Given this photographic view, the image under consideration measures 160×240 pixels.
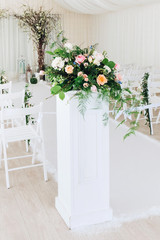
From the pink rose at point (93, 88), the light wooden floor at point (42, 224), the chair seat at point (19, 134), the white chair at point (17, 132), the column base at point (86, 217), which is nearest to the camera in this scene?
the pink rose at point (93, 88)

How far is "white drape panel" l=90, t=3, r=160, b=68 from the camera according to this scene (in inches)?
412

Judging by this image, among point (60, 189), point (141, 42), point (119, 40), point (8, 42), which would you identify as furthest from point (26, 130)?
point (8, 42)

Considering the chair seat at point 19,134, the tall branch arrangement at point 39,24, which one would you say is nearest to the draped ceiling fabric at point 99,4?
the tall branch arrangement at point 39,24

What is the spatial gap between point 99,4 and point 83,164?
8.09 m

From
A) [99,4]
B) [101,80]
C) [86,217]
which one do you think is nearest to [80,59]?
[101,80]

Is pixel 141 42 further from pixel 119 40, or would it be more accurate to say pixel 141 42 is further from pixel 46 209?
pixel 46 209

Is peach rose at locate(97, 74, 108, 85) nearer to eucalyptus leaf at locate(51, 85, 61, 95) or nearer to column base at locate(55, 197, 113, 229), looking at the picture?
eucalyptus leaf at locate(51, 85, 61, 95)

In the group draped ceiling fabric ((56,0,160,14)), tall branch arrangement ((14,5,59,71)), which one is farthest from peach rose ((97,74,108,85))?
tall branch arrangement ((14,5,59,71))

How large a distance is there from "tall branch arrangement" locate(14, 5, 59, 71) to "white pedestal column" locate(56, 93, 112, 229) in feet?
30.9

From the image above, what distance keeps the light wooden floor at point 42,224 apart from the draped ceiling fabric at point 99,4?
22.9ft

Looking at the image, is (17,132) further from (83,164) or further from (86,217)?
(86,217)

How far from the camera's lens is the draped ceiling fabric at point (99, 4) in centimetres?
935

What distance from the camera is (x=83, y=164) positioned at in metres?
2.94

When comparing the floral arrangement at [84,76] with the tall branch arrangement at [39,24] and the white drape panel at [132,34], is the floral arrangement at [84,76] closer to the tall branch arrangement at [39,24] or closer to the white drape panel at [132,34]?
the white drape panel at [132,34]
